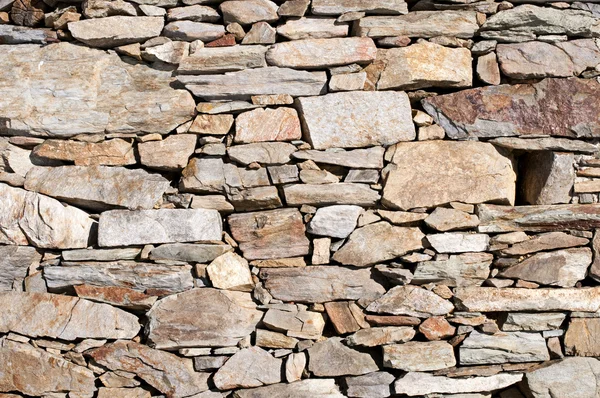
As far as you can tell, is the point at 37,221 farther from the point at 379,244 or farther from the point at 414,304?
the point at 414,304

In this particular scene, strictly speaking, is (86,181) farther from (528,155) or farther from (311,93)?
(528,155)

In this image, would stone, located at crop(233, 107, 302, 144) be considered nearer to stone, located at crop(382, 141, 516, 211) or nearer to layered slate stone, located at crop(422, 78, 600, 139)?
stone, located at crop(382, 141, 516, 211)

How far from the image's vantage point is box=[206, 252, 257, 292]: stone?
3.79 metres

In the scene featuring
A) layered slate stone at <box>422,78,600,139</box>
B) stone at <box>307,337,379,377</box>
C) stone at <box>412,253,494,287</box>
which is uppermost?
layered slate stone at <box>422,78,600,139</box>

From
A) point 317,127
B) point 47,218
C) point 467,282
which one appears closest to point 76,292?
point 47,218

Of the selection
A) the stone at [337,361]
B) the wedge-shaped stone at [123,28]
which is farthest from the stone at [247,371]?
the wedge-shaped stone at [123,28]

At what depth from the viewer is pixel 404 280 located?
12.3 ft

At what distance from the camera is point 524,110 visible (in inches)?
151

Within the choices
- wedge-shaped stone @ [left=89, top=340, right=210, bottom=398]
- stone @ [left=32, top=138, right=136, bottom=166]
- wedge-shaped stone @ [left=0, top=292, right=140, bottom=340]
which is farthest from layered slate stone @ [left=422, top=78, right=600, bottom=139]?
wedge-shaped stone @ [left=0, top=292, right=140, bottom=340]

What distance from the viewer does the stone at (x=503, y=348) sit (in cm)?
377

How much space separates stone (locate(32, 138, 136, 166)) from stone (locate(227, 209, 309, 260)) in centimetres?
78

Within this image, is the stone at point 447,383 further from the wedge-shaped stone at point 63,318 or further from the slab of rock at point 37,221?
the slab of rock at point 37,221

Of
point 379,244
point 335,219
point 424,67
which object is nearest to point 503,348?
point 379,244

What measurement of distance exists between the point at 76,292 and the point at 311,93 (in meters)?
1.83
